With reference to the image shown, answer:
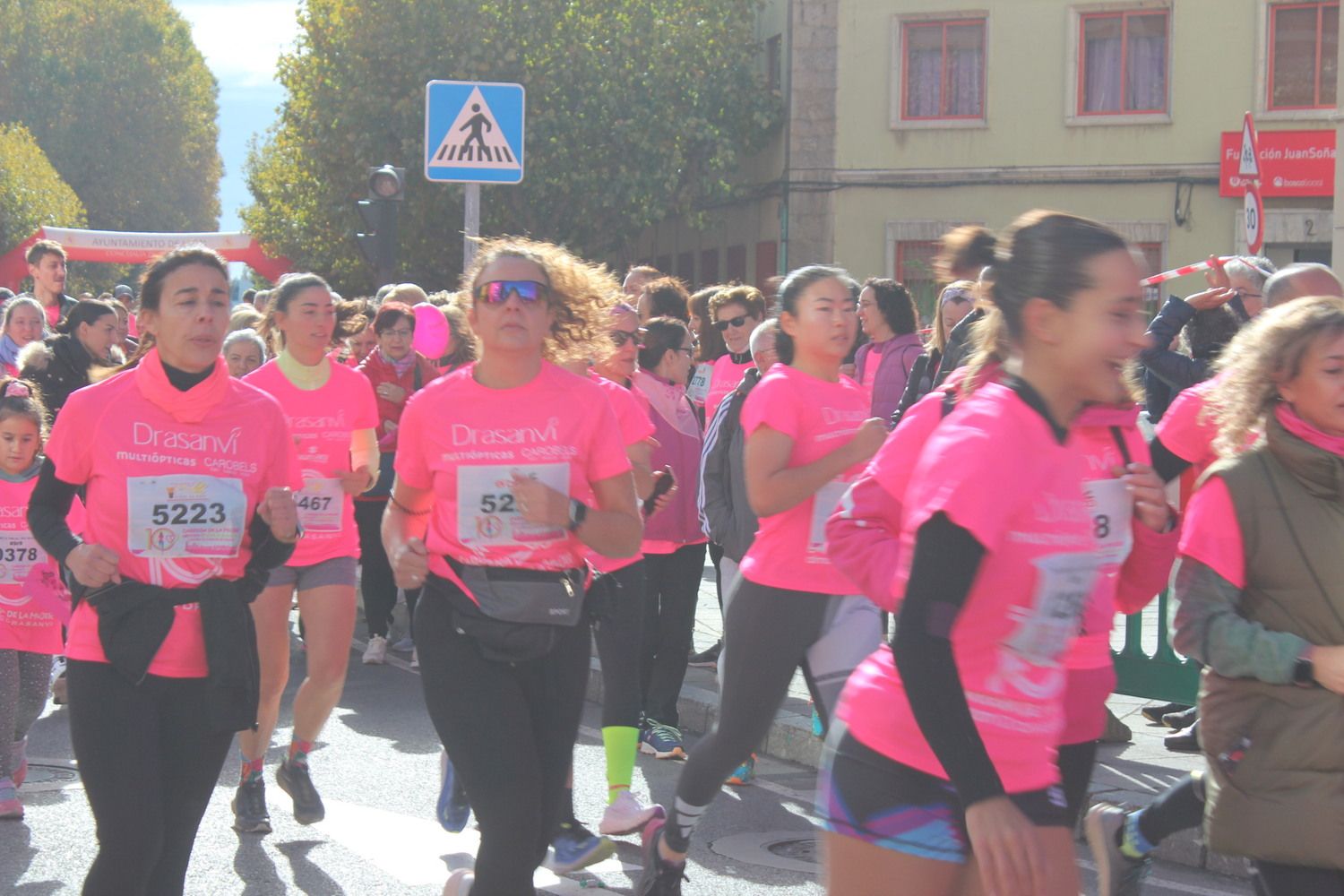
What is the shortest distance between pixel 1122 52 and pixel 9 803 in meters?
23.0

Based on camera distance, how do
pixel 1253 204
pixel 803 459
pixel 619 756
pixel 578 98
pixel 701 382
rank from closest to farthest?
pixel 803 459, pixel 619 756, pixel 701 382, pixel 1253 204, pixel 578 98

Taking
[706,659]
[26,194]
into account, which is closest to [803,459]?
[706,659]

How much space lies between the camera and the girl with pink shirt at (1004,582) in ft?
8.68

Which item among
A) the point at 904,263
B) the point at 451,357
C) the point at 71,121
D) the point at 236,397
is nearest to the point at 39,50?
the point at 71,121

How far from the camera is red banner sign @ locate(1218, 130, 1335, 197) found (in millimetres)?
25188

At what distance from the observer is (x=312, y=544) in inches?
249

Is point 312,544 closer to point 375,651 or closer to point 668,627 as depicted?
point 668,627

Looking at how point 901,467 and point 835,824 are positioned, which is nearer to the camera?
point 835,824

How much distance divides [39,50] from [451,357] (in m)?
65.2

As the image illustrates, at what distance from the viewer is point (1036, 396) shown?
2.79m

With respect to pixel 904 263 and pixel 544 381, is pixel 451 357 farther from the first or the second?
pixel 904 263

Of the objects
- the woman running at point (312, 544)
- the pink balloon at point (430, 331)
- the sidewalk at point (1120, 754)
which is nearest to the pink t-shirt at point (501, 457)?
the woman running at point (312, 544)

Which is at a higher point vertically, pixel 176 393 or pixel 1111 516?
pixel 176 393

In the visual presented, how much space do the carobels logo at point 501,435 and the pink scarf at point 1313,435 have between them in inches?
69.8
